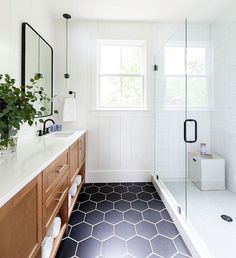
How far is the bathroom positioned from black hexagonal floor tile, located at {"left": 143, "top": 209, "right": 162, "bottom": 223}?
0.01 metres

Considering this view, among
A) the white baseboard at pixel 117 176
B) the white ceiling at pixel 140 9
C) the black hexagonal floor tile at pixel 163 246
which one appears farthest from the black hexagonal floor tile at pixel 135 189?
the white ceiling at pixel 140 9

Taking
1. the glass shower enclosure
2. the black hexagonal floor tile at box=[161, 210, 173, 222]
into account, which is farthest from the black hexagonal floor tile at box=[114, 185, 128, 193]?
the black hexagonal floor tile at box=[161, 210, 173, 222]

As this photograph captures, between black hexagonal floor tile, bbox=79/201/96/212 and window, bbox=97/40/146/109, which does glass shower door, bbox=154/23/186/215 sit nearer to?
window, bbox=97/40/146/109

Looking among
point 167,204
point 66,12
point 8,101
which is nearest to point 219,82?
point 167,204

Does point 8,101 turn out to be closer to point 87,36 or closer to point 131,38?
point 87,36

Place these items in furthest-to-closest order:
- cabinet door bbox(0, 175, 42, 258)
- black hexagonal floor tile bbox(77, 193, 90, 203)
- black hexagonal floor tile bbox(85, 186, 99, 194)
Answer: black hexagonal floor tile bbox(85, 186, 99, 194), black hexagonal floor tile bbox(77, 193, 90, 203), cabinet door bbox(0, 175, 42, 258)

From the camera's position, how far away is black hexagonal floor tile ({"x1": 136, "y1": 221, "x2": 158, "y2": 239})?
5.56 ft

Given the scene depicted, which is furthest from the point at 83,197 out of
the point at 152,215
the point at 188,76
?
the point at 188,76

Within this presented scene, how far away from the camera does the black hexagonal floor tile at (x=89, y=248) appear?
1.46 metres

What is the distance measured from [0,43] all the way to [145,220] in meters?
2.08

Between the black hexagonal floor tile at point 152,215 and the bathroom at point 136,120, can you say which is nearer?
the bathroom at point 136,120

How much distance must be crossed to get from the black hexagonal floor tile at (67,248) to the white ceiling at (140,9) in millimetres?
2672

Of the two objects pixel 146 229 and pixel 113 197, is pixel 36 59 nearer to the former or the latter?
pixel 113 197

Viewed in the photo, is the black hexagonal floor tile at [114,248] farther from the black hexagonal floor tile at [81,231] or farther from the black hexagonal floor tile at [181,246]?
the black hexagonal floor tile at [181,246]
